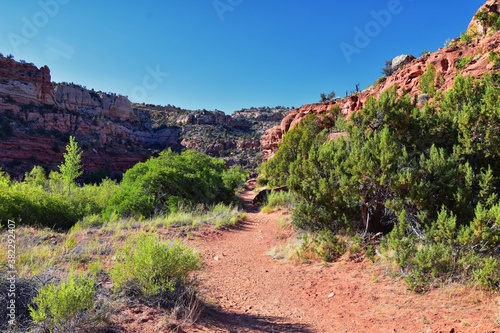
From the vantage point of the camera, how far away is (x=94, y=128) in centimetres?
5200

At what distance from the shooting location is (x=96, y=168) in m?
43.2

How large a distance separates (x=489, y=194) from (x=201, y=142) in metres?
59.6

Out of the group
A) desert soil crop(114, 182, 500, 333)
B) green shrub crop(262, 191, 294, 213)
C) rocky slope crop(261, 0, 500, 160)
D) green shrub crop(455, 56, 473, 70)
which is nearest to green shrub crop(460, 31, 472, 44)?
rocky slope crop(261, 0, 500, 160)

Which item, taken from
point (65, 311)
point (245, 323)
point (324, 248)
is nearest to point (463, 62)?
point (324, 248)

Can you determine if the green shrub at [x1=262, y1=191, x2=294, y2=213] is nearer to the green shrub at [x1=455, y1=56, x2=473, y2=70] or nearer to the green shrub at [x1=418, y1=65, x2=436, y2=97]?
the green shrub at [x1=418, y1=65, x2=436, y2=97]

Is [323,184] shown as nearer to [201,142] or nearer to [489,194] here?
[489,194]

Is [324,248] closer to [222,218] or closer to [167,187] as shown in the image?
[222,218]

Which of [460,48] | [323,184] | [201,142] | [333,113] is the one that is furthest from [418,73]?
[201,142]

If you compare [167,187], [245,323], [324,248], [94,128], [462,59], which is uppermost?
[94,128]

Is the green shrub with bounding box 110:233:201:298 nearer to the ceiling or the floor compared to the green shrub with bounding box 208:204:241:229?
nearer to the ceiling

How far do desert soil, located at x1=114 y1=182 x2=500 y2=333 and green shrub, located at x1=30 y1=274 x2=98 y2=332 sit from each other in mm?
582

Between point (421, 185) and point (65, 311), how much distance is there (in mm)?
5647

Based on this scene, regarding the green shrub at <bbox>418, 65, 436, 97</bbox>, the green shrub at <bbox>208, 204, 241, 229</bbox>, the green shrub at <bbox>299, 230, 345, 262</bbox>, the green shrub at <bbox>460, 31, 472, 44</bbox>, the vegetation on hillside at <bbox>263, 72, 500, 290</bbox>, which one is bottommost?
the green shrub at <bbox>208, 204, 241, 229</bbox>

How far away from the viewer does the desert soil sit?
3.56 m
